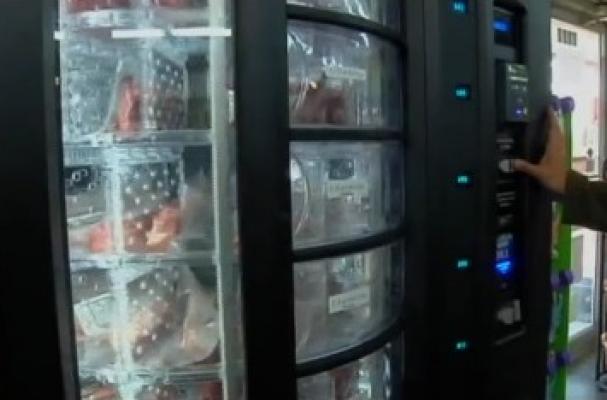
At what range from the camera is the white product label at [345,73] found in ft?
4.66

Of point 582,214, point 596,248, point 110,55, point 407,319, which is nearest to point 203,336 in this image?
point 407,319

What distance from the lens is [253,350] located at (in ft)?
4.02

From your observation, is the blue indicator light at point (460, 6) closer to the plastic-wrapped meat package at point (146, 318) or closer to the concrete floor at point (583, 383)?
the plastic-wrapped meat package at point (146, 318)

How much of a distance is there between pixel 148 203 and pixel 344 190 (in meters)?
0.42

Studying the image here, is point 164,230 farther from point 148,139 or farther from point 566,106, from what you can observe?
point 566,106

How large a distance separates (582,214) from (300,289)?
92cm

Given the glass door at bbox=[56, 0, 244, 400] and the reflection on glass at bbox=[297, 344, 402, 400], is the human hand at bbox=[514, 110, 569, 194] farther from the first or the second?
the glass door at bbox=[56, 0, 244, 400]

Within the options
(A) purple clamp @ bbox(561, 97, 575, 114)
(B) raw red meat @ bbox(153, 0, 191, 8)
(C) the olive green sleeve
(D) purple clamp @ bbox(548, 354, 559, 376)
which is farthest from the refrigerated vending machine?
(A) purple clamp @ bbox(561, 97, 575, 114)

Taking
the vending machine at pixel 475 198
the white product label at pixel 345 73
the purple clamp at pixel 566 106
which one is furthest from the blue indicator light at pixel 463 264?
the purple clamp at pixel 566 106

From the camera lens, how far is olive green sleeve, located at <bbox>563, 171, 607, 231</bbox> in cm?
183

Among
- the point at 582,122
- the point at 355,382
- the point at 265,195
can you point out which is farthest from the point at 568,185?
the point at 582,122

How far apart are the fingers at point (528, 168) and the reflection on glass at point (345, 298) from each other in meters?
0.40

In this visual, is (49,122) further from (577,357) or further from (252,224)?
(577,357)

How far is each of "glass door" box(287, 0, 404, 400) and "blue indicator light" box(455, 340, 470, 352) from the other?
0.15m
